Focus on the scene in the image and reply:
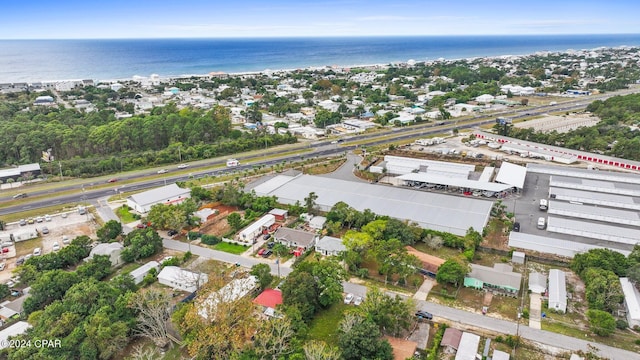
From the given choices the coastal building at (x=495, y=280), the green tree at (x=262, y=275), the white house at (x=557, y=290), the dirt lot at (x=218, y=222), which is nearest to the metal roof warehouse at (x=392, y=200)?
the dirt lot at (x=218, y=222)

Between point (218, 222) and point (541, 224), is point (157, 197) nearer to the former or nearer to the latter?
point (218, 222)

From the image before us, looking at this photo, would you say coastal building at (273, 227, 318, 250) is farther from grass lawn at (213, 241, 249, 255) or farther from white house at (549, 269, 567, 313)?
white house at (549, 269, 567, 313)

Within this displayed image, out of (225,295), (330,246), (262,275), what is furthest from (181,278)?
(330,246)

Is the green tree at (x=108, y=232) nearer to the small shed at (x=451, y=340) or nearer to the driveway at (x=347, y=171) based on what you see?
the driveway at (x=347, y=171)

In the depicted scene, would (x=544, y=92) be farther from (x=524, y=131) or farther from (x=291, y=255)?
(x=291, y=255)

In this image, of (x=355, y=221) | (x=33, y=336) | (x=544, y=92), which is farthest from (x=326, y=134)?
(x=544, y=92)

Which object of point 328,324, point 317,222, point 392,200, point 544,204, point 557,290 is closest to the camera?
point 328,324

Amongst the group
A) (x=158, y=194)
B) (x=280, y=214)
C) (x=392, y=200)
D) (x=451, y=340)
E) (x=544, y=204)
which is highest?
(x=158, y=194)
